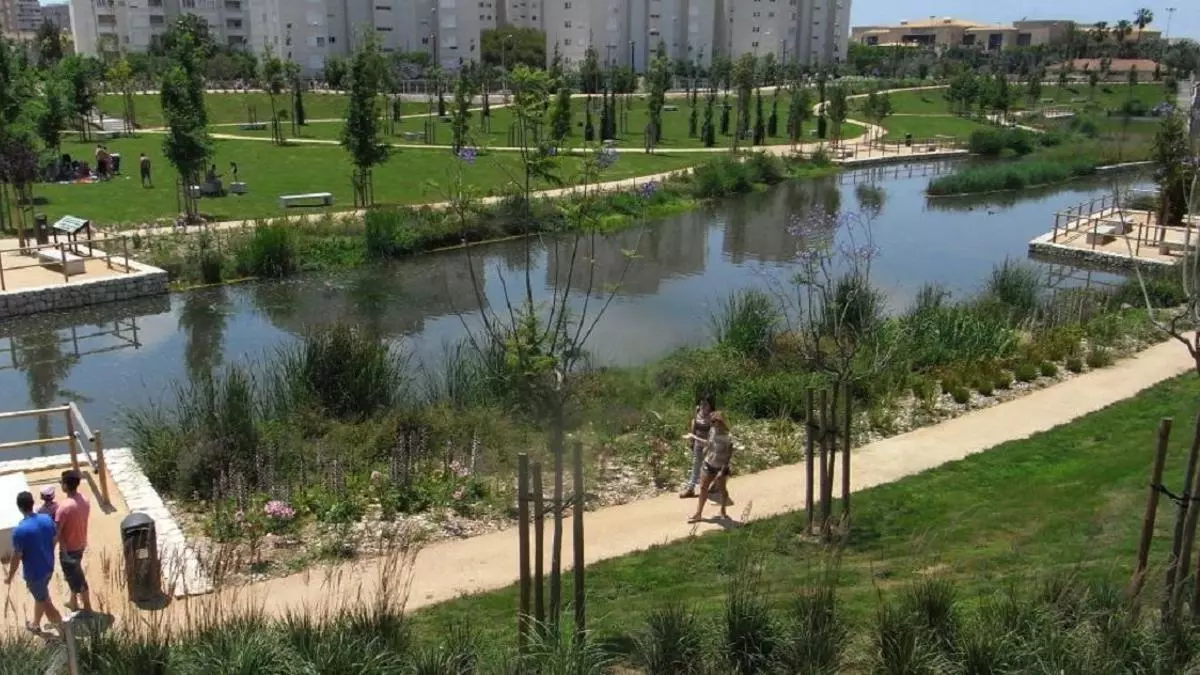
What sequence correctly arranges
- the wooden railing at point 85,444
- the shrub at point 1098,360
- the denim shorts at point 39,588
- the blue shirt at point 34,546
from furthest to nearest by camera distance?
the shrub at point 1098,360
the wooden railing at point 85,444
the denim shorts at point 39,588
the blue shirt at point 34,546

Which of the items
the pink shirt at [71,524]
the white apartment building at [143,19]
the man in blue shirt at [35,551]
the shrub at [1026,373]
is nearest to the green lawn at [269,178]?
the shrub at [1026,373]

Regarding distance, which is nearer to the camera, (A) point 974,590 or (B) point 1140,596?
(B) point 1140,596

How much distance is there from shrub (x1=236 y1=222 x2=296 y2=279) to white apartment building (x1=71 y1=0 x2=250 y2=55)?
95.1 meters

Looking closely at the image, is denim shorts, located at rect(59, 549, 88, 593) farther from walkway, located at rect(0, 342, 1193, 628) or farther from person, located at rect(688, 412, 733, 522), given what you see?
person, located at rect(688, 412, 733, 522)

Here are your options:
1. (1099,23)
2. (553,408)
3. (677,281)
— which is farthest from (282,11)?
(1099,23)

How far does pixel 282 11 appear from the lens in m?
104

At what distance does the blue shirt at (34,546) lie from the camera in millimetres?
8008

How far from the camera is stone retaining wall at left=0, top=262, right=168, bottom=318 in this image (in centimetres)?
2258

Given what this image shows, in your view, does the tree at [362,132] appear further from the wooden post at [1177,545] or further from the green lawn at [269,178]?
the wooden post at [1177,545]

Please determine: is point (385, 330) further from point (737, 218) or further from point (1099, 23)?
point (1099, 23)

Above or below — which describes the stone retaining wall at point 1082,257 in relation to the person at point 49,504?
below

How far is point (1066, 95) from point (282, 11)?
3074 inches

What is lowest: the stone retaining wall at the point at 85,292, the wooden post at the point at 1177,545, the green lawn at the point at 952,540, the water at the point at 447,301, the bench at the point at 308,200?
the water at the point at 447,301

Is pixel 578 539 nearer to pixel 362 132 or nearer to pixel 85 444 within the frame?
pixel 85 444
